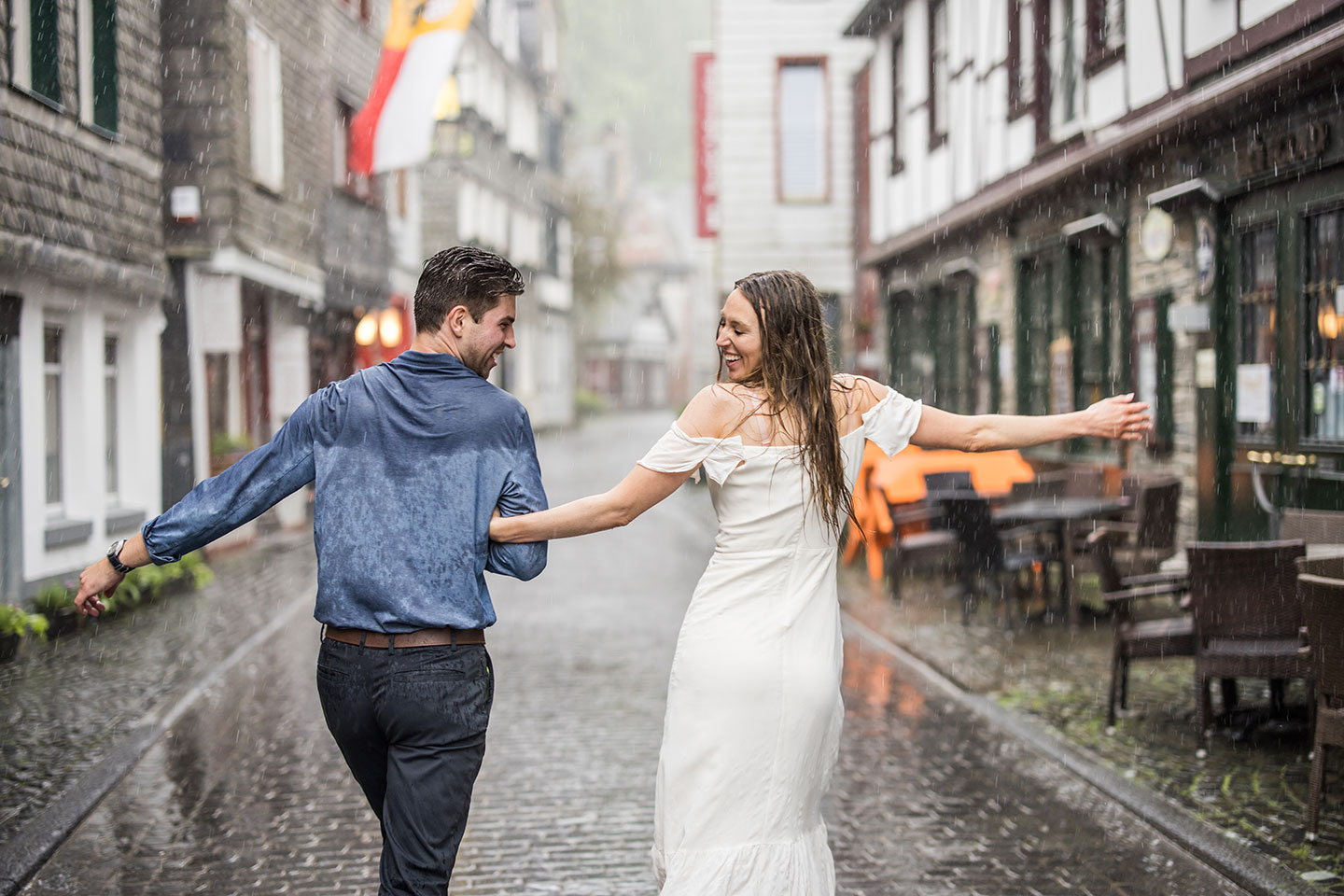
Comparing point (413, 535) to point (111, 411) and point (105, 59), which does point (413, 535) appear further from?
point (111, 411)

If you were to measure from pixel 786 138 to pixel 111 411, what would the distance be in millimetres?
16356

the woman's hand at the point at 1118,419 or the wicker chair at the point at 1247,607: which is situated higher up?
the woman's hand at the point at 1118,419

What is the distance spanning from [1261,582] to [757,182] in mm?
21571

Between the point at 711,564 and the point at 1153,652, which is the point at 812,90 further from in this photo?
the point at 711,564

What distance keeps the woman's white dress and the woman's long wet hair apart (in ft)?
A: 0.18

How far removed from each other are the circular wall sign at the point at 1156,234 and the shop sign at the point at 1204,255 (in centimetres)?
50

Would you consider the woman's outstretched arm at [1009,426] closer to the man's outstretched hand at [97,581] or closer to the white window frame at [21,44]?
the man's outstretched hand at [97,581]

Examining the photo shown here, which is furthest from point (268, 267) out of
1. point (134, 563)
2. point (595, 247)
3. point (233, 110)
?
point (595, 247)

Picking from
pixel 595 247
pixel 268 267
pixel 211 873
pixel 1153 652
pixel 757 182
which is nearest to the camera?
pixel 211 873

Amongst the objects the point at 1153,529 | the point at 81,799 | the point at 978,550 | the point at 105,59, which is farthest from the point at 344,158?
the point at 81,799

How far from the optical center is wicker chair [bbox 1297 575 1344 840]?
469 centimetres

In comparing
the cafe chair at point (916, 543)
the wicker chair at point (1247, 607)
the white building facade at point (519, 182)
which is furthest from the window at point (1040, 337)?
the white building facade at point (519, 182)

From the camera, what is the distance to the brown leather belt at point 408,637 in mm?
2998

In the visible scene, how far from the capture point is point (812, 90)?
87.8 ft
